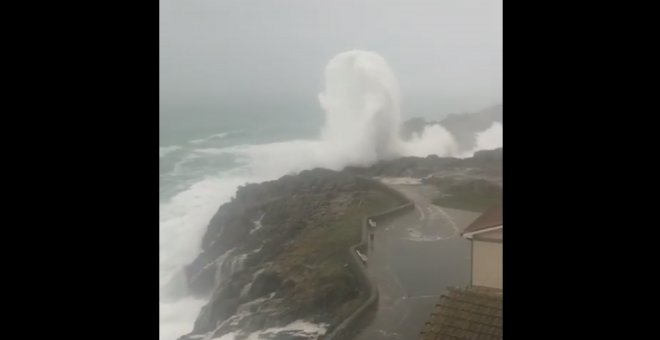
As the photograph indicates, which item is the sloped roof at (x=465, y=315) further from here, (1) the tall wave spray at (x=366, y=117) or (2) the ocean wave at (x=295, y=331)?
(1) the tall wave spray at (x=366, y=117)

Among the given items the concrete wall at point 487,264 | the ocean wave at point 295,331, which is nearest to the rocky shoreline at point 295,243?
the ocean wave at point 295,331

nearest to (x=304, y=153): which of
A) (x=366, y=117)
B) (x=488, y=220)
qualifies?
(x=366, y=117)

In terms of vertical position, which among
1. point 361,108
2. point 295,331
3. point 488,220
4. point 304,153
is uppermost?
point 361,108

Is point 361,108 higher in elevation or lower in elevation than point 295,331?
higher

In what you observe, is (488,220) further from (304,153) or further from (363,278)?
(304,153)

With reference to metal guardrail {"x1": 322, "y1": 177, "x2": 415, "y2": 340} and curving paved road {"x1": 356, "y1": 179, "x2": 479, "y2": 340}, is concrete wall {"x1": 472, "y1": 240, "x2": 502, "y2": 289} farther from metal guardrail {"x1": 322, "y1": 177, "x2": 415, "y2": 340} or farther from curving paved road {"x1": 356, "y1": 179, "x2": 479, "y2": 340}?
metal guardrail {"x1": 322, "y1": 177, "x2": 415, "y2": 340}
